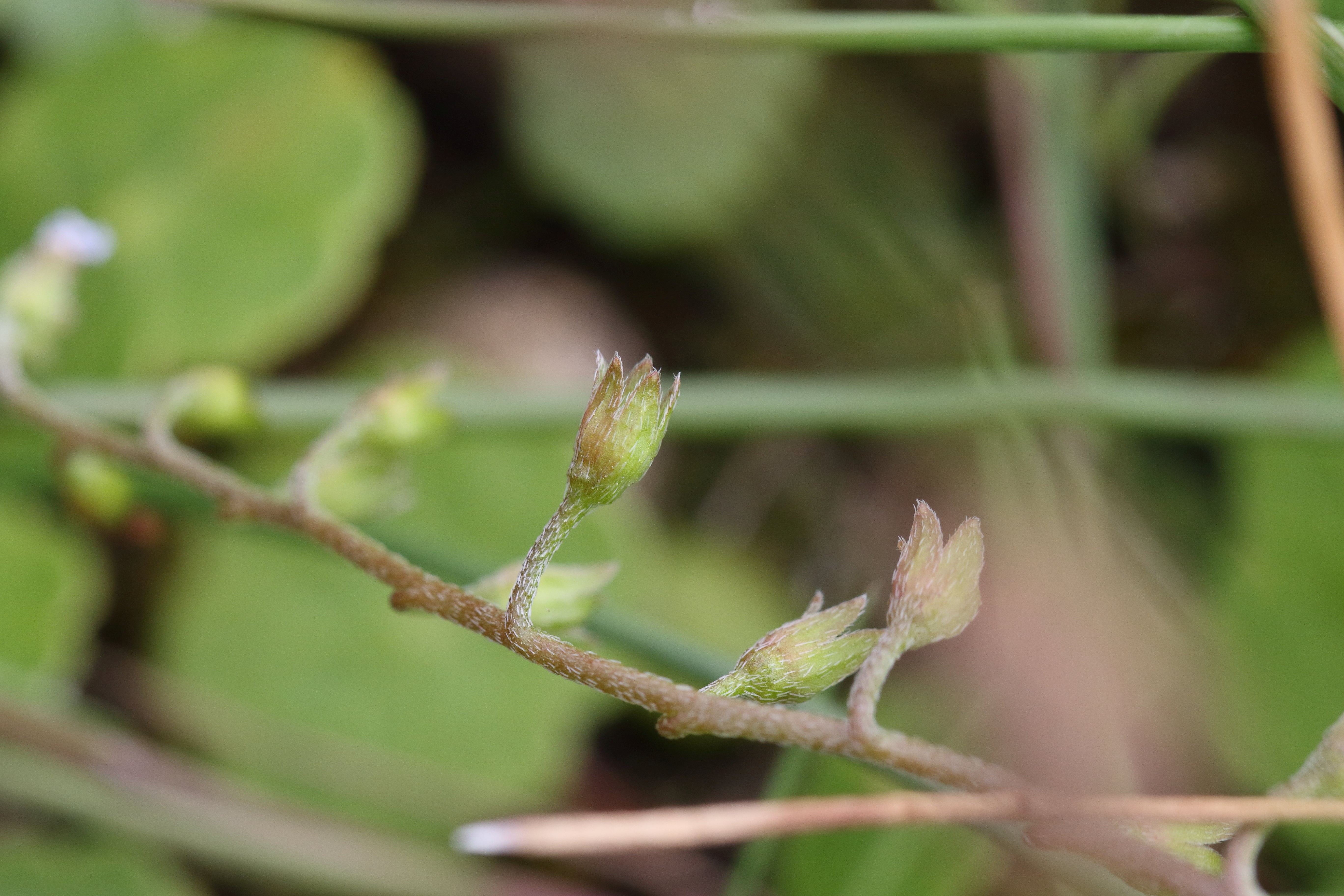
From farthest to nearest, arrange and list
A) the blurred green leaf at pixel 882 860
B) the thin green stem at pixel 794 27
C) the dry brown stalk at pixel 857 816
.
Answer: the blurred green leaf at pixel 882 860
the thin green stem at pixel 794 27
the dry brown stalk at pixel 857 816

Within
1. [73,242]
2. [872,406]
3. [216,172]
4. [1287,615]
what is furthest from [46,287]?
[1287,615]

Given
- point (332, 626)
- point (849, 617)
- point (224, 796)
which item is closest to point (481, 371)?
point (332, 626)

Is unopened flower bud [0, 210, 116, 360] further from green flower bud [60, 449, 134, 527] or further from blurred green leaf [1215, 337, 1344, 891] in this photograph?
blurred green leaf [1215, 337, 1344, 891]

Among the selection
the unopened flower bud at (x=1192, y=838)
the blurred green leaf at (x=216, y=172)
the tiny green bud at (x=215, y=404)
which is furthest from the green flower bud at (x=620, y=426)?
the blurred green leaf at (x=216, y=172)

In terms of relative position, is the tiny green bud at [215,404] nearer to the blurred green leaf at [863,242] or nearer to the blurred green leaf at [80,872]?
the blurred green leaf at [80,872]

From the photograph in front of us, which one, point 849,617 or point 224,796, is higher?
point 224,796

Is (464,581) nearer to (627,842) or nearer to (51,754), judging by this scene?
(627,842)
